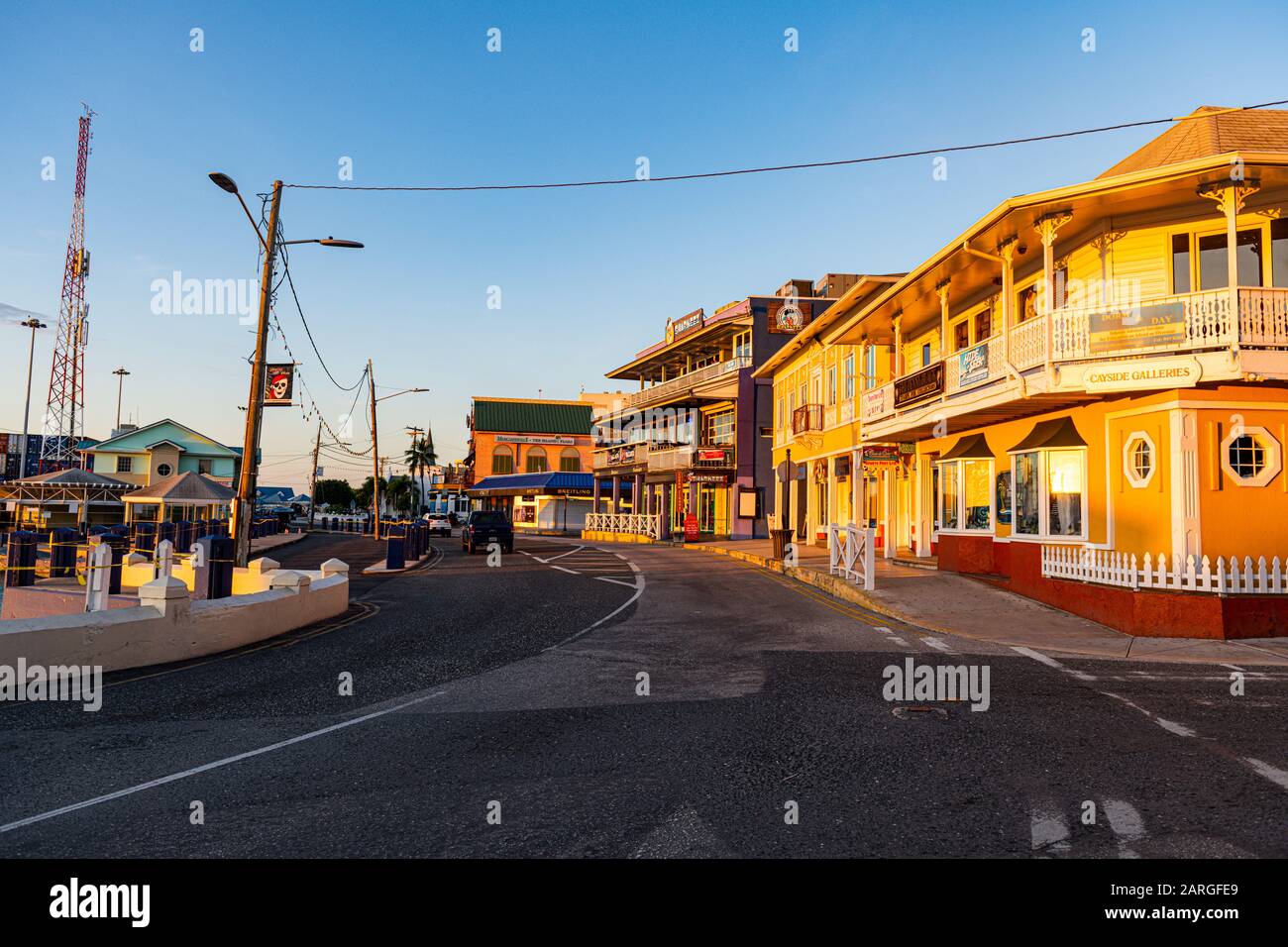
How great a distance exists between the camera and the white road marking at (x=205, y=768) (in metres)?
4.45

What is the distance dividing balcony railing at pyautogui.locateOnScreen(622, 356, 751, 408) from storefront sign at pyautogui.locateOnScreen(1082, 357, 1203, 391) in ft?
88.8

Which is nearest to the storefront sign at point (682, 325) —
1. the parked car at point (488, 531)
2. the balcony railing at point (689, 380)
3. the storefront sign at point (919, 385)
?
the balcony railing at point (689, 380)

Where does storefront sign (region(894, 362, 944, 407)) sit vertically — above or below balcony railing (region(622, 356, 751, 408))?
below

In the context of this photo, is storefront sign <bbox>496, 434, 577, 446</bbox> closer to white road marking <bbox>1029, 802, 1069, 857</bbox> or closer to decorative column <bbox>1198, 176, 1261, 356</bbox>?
decorative column <bbox>1198, 176, 1261, 356</bbox>

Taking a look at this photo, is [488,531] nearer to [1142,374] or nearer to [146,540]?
[146,540]

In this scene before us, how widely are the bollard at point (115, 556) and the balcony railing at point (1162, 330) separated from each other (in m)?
16.3

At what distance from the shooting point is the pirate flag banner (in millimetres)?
17062

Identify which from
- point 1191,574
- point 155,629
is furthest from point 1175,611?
point 155,629

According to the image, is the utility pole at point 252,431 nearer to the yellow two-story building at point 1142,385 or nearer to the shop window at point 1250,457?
the yellow two-story building at point 1142,385

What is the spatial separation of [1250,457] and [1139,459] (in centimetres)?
146

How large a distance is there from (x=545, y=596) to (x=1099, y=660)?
10.1m

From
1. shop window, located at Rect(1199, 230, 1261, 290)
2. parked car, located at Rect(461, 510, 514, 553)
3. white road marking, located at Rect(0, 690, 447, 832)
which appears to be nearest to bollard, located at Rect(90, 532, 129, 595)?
white road marking, located at Rect(0, 690, 447, 832)

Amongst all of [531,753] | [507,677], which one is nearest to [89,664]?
[507,677]
